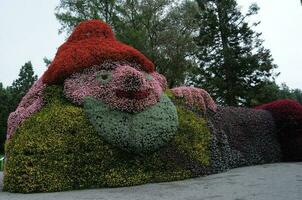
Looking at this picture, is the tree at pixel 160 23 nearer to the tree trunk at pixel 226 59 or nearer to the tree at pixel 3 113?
the tree trunk at pixel 226 59

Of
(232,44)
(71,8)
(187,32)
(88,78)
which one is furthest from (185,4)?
(88,78)

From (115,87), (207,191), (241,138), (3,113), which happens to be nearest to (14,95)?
(3,113)

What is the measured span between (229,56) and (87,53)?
1734 centimetres

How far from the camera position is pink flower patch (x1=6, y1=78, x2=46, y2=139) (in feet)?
36.0

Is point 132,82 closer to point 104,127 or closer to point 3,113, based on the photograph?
point 104,127

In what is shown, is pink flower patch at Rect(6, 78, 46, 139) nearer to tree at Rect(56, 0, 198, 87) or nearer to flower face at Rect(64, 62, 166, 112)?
flower face at Rect(64, 62, 166, 112)

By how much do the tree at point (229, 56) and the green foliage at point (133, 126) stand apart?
55.6ft

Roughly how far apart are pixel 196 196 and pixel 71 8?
2547 centimetres

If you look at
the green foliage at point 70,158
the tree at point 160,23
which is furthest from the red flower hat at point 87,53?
the tree at point 160,23

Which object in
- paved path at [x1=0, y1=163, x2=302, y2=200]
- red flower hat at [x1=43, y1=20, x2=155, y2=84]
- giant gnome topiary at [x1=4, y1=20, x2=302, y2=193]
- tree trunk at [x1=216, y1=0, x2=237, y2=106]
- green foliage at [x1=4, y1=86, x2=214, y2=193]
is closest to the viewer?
paved path at [x1=0, y1=163, x2=302, y2=200]

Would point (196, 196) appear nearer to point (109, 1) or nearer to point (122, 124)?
point (122, 124)

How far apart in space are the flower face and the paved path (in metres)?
2.31

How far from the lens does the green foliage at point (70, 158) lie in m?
9.45

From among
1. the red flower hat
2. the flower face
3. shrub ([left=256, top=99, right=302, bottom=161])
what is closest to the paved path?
the flower face
